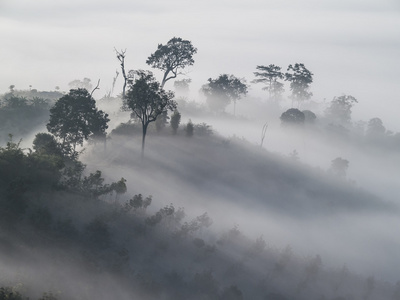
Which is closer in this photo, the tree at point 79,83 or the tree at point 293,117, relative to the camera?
the tree at point 293,117

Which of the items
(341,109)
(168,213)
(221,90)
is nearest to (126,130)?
(168,213)

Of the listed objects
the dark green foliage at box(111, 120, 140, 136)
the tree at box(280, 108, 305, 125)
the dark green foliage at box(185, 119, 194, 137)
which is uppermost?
the tree at box(280, 108, 305, 125)

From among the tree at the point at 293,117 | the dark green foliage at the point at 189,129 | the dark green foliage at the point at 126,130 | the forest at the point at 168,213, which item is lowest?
the forest at the point at 168,213

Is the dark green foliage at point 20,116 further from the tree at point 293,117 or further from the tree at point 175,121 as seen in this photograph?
the tree at point 293,117

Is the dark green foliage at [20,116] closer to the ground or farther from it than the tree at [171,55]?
closer to the ground

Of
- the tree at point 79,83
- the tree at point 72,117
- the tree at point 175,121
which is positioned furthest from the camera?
the tree at point 79,83

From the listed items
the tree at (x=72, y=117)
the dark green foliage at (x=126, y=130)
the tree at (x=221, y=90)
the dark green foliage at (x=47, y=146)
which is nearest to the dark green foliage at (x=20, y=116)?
the dark green foliage at (x=126, y=130)

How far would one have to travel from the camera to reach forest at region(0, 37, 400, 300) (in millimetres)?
35188

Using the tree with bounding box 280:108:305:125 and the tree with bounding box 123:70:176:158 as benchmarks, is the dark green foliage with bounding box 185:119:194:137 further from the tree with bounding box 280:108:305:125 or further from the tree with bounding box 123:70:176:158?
the tree with bounding box 280:108:305:125

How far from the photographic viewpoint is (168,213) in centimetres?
4638

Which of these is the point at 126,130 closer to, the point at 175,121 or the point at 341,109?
the point at 175,121

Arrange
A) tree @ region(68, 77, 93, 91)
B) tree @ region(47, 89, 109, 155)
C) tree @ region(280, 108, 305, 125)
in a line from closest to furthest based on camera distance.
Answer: tree @ region(47, 89, 109, 155) < tree @ region(280, 108, 305, 125) < tree @ region(68, 77, 93, 91)

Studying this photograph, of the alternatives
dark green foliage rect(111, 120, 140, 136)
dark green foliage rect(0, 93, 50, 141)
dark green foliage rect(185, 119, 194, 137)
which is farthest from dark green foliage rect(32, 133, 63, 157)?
dark green foliage rect(185, 119, 194, 137)

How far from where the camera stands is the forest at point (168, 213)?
35.2 metres
